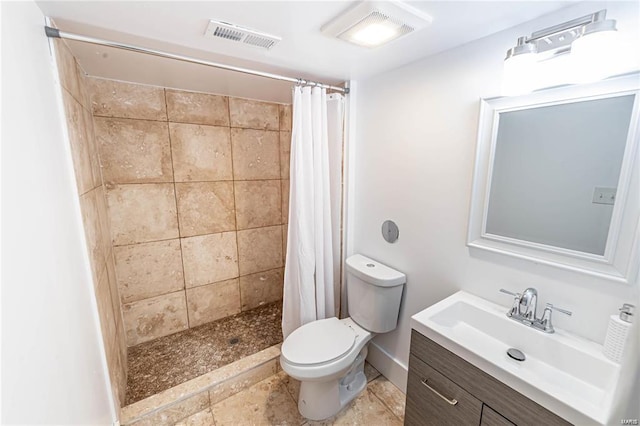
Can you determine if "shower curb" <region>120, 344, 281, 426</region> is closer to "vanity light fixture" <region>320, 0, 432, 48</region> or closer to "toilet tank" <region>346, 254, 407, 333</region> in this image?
"toilet tank" <region>346, 254, 407, 333</region>

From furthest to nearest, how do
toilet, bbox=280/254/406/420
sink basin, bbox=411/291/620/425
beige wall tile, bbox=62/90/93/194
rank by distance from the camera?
toilet, bbox=280/254/406/420 → beige wall tile, bbox=62/90/93/194 → sink basin, bbox=411/291/620/425

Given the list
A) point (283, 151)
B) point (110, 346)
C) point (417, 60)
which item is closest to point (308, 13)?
point (417, 60)

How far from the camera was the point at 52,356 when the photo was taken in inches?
30.4

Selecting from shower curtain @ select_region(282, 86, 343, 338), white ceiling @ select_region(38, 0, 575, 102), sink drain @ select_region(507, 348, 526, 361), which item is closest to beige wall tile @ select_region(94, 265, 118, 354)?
shower curtain @ select_region(282, 86, 343, 338)

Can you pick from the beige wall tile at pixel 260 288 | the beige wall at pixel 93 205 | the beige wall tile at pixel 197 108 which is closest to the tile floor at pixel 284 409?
the beige wall at pixel 93 205

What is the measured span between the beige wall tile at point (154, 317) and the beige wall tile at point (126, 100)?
141 centimetres

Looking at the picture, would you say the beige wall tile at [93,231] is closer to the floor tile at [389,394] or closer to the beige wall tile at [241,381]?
the beige wall tile at [241,381]

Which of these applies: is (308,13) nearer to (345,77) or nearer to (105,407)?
(345,77)

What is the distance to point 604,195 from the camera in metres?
0.98

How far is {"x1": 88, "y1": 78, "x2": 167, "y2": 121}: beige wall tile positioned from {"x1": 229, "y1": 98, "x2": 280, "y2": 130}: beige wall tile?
0.53 meters

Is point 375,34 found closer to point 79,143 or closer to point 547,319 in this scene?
point 547,319

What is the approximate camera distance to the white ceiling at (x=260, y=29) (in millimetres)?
1017

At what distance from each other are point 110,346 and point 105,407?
11.9 inches

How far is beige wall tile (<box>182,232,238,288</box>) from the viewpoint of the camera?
2.29 m
